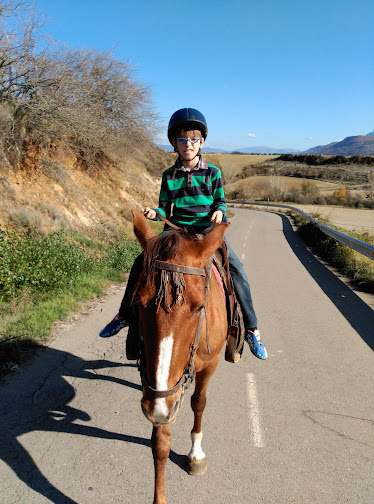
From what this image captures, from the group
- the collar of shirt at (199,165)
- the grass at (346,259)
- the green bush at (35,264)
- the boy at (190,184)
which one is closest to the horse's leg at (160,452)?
the boy at (190,184)

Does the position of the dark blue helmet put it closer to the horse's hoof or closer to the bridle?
the bridle

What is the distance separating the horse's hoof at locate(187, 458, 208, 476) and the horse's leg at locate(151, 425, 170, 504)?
483mm

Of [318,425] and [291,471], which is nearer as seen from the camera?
[291,471]

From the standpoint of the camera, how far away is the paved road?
2760 mm

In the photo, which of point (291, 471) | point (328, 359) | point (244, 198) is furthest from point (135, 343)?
point (244, 198)

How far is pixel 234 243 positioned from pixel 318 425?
13.3 meters

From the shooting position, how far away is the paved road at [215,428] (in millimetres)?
2760

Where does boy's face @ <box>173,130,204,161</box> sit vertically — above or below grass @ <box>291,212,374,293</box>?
above

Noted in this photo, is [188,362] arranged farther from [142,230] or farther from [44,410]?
[44,410]

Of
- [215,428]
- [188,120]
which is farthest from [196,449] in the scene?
[188,120]

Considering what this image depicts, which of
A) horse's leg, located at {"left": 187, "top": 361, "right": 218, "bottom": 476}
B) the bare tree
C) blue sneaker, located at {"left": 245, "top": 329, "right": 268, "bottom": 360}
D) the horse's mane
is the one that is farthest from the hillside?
the horse's mane

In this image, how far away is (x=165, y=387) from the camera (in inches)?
75.4

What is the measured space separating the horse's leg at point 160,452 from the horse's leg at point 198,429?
0.51 meters

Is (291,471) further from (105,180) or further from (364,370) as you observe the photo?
(105,180)
